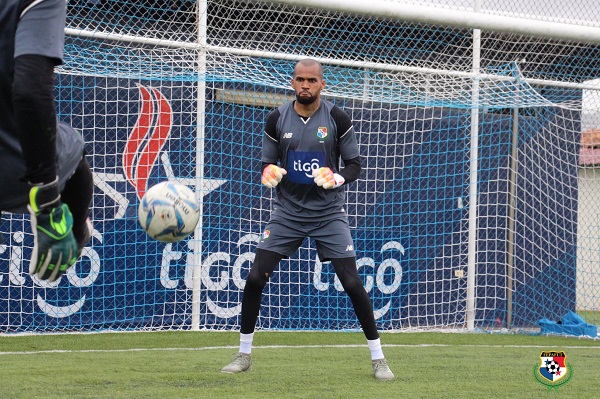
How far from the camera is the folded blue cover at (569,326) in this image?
415 inches

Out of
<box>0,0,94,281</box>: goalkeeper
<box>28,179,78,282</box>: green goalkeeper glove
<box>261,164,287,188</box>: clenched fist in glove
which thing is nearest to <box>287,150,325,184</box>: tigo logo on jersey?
<box>261,164,287,188</box>: clenched fist in glove

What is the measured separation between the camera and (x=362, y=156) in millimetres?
11078

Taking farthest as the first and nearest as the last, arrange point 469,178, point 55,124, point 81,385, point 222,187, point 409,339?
point 469,178, point 222,187, point 409,339, point 81,385, point 55,124

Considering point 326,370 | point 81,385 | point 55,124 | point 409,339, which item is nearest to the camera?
point 55,124

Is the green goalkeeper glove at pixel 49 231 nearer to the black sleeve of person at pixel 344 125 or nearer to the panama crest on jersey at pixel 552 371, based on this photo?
the panama crest on jersey at pixel 552 371

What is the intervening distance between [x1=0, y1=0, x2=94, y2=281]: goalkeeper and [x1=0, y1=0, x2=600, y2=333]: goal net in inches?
232

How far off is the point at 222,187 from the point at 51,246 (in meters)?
7.30

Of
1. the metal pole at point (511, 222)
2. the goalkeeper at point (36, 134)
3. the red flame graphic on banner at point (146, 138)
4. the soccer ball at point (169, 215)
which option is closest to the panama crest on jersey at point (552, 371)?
the soccer ball at point (169, 215)

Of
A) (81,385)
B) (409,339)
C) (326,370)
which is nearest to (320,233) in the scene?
(326,370)

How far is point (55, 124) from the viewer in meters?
2.97

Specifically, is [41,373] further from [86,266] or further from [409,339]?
[409,339]

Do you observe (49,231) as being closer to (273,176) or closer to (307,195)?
(273,176)

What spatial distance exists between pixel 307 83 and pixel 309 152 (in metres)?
0.48

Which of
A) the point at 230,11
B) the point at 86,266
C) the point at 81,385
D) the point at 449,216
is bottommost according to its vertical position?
the point at 81,385
